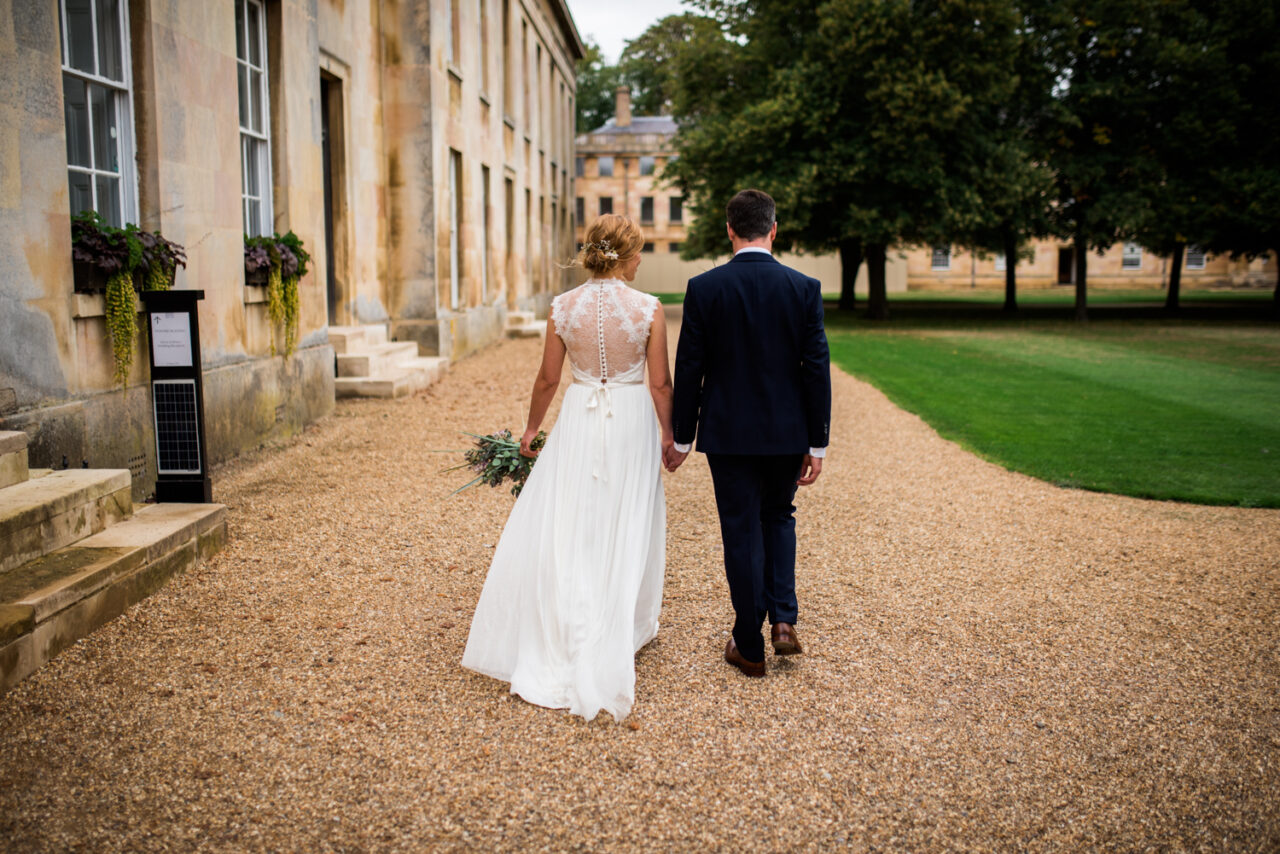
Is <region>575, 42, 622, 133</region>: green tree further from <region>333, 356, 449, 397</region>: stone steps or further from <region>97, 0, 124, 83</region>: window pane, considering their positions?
<region>97, 0, 124, 83</region>: window pane

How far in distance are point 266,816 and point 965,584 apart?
372 centimetres

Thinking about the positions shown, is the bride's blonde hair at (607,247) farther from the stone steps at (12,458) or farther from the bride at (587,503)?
the stone steps at (12,458)

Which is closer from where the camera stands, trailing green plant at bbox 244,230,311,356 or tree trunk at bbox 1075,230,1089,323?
trailing green plant at bbox 244,230,311,356

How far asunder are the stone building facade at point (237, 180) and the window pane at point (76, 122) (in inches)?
0.5

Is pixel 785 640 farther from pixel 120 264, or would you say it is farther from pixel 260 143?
pixel 260 143

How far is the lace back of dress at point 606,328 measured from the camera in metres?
3.87

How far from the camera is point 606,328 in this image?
12.7 feet

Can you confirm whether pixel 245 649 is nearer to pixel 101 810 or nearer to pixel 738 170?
pixel 101 810

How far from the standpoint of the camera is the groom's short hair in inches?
151

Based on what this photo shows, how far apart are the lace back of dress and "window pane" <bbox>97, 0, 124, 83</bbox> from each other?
4.64 meters

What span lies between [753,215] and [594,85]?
68.8m

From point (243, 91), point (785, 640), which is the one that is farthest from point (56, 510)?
point (243, 91)

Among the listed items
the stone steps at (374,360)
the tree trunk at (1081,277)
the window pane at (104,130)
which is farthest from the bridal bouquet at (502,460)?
the tree trunk at (1081,277)

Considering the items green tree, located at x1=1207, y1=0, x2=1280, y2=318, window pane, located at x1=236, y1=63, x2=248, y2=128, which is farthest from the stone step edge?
green tree, located at x1=1207, y1=0, x2=1280, y2=318
